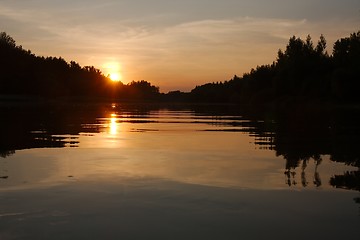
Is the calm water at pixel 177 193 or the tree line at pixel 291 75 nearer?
the calm water at pixel 177 193

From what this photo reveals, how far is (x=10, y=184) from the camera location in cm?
1083

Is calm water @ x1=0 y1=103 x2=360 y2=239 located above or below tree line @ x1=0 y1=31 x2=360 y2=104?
below

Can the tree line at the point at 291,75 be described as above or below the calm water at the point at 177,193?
above

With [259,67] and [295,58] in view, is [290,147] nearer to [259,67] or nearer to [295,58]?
[295,58]

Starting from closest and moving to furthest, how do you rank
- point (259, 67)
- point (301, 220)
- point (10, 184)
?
point (301, 220)
point (10, 184)
point (259, 67)

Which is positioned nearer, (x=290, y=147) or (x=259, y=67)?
(x=290, y=147)

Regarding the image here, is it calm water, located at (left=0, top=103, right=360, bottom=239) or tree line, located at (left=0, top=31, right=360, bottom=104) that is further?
tree line, located at (left=0, top=31, right=360, bottom=104)

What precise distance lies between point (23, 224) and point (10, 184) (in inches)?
135

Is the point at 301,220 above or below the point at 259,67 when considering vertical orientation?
below

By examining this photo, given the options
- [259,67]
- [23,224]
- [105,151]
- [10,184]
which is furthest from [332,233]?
[259,67]

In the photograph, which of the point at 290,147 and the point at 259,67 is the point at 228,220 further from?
the point at 259,67

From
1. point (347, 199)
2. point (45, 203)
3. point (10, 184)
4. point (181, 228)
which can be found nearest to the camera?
point (181, 228)

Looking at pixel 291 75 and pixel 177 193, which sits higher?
pixel 291 75

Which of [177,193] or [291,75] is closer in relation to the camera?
[177,193]
